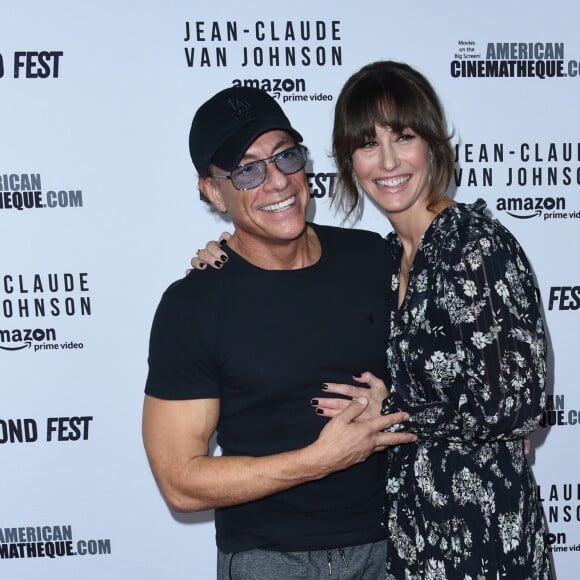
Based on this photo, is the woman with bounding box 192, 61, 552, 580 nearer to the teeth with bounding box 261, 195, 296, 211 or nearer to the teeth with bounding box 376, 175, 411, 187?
the teeth with bounding box 376, 175, 411, 187

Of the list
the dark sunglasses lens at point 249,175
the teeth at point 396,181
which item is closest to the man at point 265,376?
the dark sunglasses lens at point 249,175

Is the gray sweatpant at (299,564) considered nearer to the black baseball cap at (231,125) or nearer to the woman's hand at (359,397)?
the woman's hand at (359,397)

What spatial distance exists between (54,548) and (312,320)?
1.60 meters

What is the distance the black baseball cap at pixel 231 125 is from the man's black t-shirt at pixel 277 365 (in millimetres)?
226

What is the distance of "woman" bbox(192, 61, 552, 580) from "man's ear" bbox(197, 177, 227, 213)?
11cm

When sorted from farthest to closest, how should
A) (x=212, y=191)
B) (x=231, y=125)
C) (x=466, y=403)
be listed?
(x=212, y=191), (x=231, y=125), (x=466, y=403)

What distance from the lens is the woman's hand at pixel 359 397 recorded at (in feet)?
4.65

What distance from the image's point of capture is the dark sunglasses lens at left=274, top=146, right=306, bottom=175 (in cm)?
145

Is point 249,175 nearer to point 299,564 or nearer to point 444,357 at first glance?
point 444,357

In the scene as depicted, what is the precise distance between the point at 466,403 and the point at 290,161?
63 centimetres

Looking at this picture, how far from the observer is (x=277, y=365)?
4.64 feet

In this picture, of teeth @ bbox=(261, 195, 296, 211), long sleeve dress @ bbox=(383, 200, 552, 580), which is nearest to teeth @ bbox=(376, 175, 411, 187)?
long sleeve dress @ bbox=(383, 200, 552, 580)

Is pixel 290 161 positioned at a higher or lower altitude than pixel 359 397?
higher

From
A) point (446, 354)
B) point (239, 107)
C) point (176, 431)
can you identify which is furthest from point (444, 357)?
point (239, 107)
